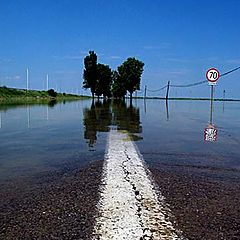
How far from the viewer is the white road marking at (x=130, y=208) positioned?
392 centimetres

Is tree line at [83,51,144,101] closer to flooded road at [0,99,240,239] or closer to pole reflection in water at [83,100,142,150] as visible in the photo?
pole reflection in water at [83,100,142,150]

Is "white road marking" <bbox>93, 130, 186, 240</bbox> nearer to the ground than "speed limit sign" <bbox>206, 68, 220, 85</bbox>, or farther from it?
nearer to the ground

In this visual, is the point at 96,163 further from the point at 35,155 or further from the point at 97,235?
the point at 97,235

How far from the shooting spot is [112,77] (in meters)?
102

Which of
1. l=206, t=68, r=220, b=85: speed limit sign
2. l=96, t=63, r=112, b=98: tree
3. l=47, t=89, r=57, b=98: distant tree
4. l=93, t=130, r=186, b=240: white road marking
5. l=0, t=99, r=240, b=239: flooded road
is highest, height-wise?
l=96, t=63, r=112, b=98: tree

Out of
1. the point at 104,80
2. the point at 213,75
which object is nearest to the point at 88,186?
the point at 213,75

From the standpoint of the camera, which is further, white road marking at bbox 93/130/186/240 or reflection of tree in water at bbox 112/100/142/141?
reflection of tree in water at bbox 112/100/142/141

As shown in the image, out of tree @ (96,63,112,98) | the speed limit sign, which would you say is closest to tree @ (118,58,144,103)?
tree @ (96,63,112,98)

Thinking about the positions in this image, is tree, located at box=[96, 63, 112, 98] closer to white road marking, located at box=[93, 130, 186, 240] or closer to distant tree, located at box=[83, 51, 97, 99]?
distant tree, located at box=[83, 51, 97, 99]

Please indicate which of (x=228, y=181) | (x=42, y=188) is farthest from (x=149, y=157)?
(x=42, y=188)

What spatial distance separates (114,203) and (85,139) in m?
7.17

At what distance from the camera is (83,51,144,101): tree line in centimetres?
8381

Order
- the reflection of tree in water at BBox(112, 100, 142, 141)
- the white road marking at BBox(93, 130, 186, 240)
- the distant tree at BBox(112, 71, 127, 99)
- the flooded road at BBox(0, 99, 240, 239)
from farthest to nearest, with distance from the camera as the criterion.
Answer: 1. the distant tree at BBox(112, 71, 127, 99)
2. the reflection of tree in water at BBox(112, 100, 142, 141)
3. the flooded road at BBox(0, 99, 240, 239)
4. the white road marking at BBox(93, 130, 186, 240)

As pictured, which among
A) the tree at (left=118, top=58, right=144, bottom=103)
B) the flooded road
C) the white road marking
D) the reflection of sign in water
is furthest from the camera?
the tree at (left=118, top=58, right=144, bottom=103)
